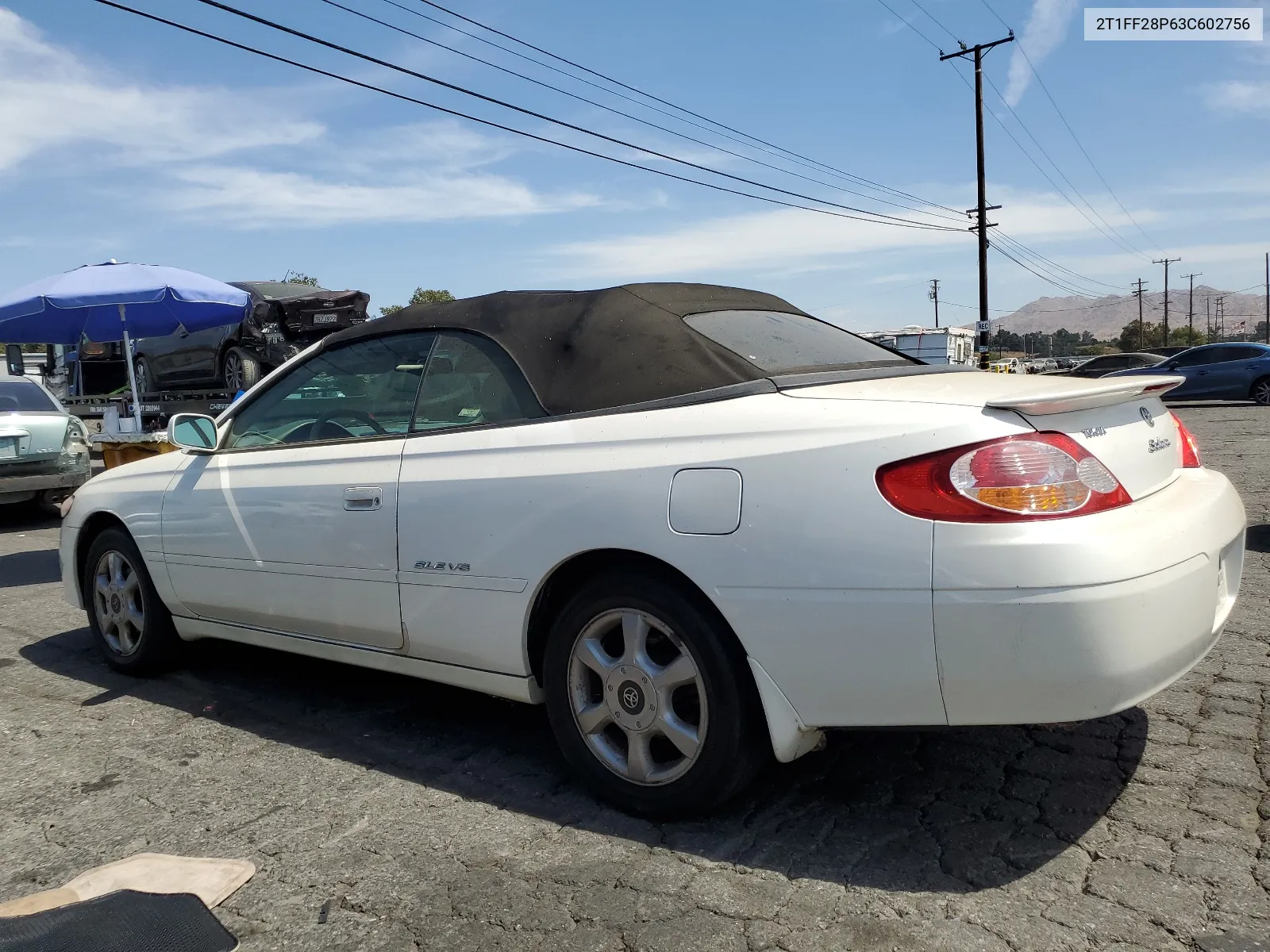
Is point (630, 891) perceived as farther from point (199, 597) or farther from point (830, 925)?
point (199, 597)

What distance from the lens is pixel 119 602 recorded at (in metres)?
4.77

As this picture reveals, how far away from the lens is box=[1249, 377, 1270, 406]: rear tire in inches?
842

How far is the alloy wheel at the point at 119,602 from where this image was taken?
471cm

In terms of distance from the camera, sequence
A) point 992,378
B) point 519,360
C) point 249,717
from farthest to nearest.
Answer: point 249,717 < point 519,360 < point 992,378

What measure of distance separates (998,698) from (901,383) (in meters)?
0.98

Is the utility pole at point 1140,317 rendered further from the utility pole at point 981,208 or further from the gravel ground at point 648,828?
the gravel ground at point 648,828

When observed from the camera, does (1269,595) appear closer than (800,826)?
No

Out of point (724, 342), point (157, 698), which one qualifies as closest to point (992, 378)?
point (724, 342)

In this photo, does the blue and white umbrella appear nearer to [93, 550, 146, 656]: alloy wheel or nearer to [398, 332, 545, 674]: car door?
[93, 550, 146, 656]: alloy wheel

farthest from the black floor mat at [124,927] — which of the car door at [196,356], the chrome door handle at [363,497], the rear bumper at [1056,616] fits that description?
the car door at [196,356]

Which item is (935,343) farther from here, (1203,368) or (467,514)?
(467,514)

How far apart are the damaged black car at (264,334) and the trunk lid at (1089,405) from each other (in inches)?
453

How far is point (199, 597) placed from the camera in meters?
4.31

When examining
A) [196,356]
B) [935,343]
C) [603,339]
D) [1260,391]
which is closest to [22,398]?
[196,356]
